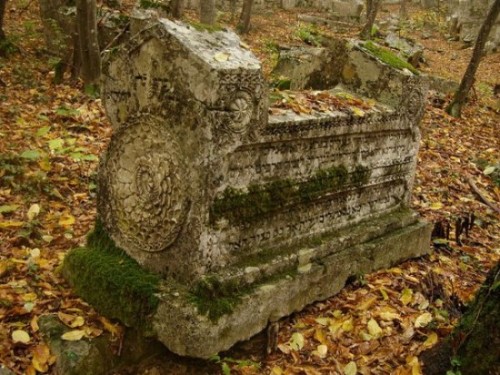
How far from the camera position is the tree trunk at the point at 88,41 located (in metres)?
8.06

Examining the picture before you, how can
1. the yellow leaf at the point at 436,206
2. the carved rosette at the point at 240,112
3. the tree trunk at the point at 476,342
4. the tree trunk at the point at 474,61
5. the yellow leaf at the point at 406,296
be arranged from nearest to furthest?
the tree trunk at the point at 476,342 → the carved rosette at the point at 240,112 → the yellow leaf at the point at 406,296 → the yellow leaf at the point at 436,206 → the tree trunk at the point at 474,61

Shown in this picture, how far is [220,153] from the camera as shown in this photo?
11.1 feet

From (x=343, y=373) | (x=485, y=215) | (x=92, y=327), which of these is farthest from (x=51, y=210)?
(x=485, y=215)

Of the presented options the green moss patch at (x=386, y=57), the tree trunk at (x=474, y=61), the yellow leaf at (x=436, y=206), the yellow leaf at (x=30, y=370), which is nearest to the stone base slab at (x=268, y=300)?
the yellow leaf at (x=30, y=370)

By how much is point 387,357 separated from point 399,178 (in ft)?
7.13

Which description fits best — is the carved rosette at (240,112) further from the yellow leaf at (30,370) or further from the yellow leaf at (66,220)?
the yellow leaf at (66,220)

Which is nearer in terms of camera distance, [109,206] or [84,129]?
[109,206]

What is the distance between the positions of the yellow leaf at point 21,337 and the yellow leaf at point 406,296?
3.20m

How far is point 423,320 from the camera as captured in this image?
4.22 meters

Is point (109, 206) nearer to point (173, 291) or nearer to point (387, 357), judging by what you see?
point (173, 291)

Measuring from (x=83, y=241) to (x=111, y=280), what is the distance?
1.36 metres

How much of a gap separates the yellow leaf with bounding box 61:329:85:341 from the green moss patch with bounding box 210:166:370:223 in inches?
49.9

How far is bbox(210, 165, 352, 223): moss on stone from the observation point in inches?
140

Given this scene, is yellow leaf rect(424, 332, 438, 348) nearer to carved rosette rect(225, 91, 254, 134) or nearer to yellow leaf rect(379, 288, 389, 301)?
yellow leaf rect(379, 288, 389, 301)
